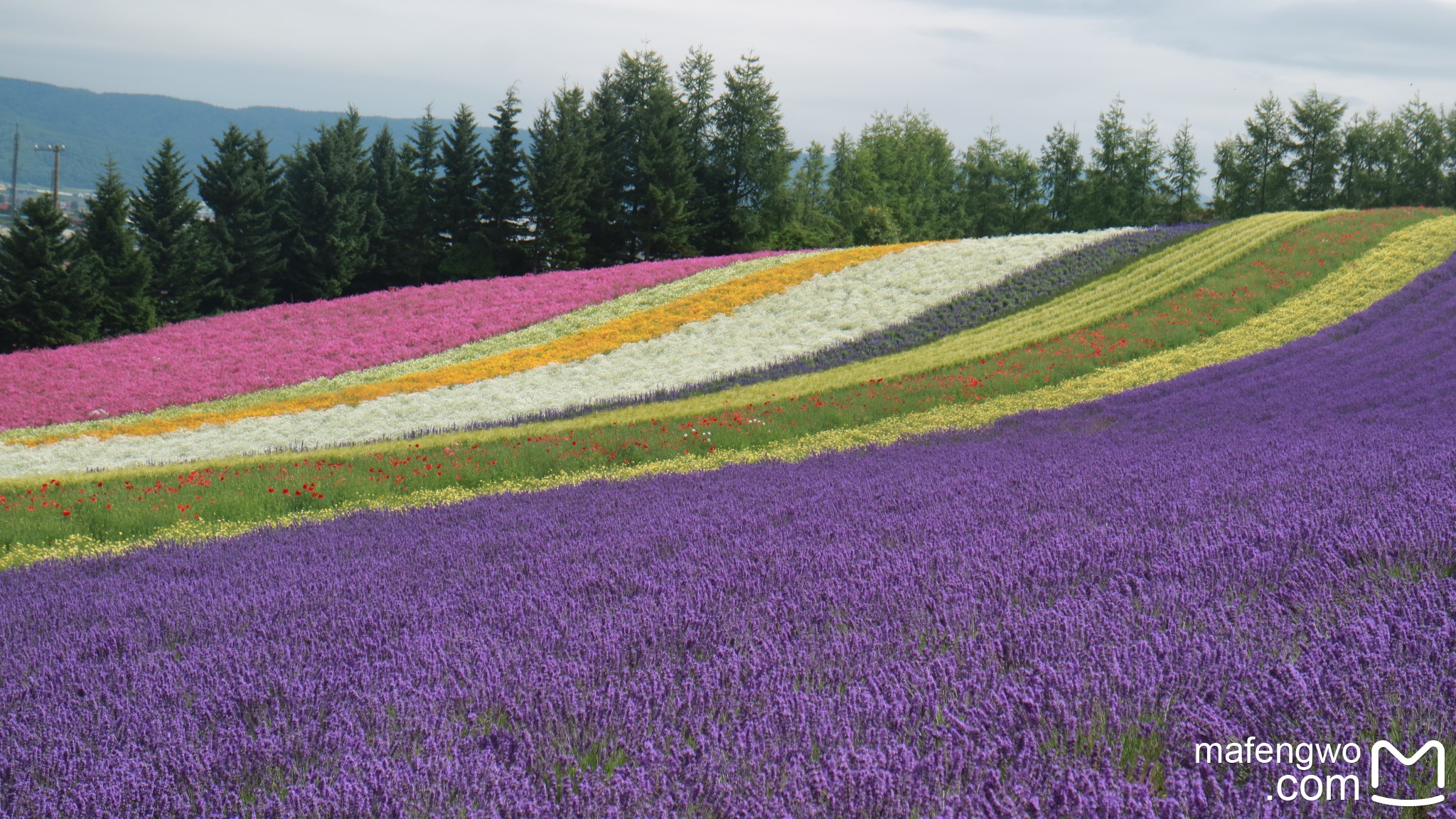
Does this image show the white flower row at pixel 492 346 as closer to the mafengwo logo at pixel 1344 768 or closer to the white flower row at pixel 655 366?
the white flower row at pixel 655 366

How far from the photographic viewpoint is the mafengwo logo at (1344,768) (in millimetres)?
2471

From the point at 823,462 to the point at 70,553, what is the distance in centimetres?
807

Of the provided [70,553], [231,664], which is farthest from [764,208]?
[231,664]

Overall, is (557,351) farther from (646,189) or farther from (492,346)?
(646,189)

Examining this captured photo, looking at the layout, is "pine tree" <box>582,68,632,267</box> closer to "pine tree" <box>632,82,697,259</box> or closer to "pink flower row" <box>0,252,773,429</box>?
"pine tree" <box>632,82,697,259</box>

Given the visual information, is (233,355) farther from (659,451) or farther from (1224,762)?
(1224,762)

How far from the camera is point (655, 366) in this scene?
26719mm

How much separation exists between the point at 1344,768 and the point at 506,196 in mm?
48559

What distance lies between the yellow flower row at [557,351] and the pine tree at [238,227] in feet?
67.5

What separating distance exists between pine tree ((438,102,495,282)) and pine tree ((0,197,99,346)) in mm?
17354

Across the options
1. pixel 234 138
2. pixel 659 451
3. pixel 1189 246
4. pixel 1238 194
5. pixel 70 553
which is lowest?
pixel 70 553

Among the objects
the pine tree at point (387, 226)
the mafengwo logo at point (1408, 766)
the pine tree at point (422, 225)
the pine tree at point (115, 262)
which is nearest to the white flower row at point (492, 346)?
the pine tree at point (115, 262)

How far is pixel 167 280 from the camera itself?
39.9 meters

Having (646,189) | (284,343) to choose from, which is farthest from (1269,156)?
(284,343)
